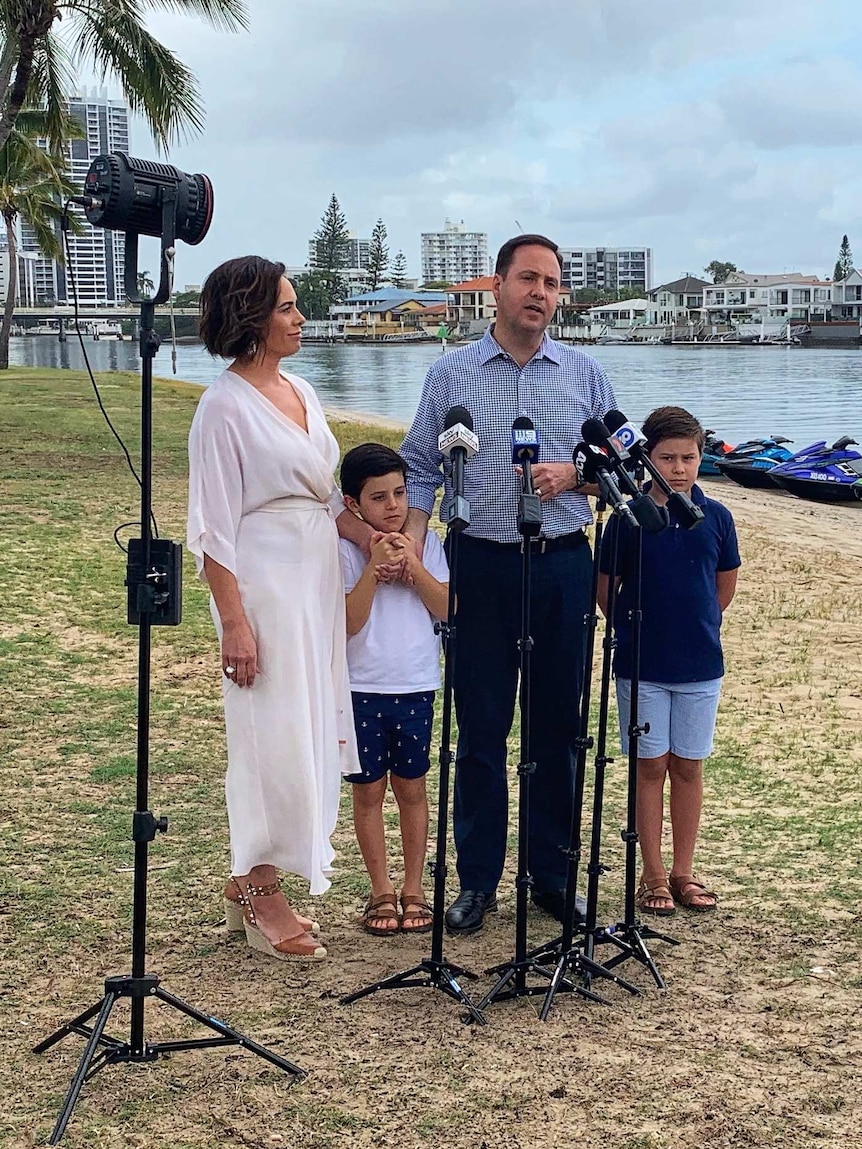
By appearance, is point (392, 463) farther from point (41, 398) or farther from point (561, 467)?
point (41, 398)

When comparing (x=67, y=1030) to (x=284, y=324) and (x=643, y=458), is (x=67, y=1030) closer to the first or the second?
(x=284, y=324)

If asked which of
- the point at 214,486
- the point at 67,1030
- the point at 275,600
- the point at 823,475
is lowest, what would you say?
the point at 823,475

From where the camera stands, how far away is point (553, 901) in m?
4.71

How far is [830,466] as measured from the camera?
2153 cm

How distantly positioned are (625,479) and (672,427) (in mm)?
847

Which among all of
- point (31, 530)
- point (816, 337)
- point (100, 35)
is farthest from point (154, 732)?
point (816, 337)

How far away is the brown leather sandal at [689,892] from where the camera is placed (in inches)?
187

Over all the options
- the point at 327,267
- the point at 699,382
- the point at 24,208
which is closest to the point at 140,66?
the point at 24,208

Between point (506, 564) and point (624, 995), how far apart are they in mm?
1369

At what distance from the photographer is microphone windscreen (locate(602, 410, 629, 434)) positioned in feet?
13.3

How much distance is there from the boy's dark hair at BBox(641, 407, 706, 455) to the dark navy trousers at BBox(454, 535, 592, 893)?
434mm

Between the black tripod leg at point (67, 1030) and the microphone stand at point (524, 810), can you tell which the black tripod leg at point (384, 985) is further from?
the black tripod leg at point (67, 1030)

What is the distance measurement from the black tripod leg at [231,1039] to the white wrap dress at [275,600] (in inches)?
24.6

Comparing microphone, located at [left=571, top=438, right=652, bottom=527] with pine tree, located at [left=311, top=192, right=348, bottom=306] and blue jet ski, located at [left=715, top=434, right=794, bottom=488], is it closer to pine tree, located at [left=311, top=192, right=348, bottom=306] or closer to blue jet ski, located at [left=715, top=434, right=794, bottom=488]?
blue jet ski, located at [left=715, top=434, right=794, bottom=488]
